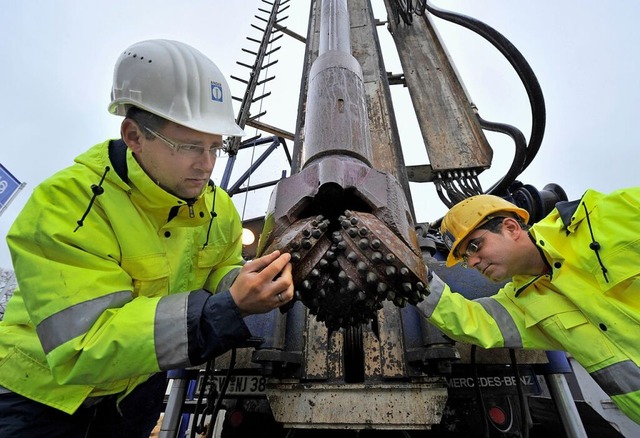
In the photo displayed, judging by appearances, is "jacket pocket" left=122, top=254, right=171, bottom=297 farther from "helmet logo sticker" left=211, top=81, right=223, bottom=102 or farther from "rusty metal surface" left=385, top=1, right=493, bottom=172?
"rusty metal surface" left=385, top=1, right=493, bottom=172

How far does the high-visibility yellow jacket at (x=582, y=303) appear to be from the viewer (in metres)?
1.55

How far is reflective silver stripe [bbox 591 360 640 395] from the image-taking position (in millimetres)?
1538

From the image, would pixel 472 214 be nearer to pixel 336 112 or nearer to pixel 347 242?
pixel 336 112

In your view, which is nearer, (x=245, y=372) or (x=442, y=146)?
(x=245, y=372)

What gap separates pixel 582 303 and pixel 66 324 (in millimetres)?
2224

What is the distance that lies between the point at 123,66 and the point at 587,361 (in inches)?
102

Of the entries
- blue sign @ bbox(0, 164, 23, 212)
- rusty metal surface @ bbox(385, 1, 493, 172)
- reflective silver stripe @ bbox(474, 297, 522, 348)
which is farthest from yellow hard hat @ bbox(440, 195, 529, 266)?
blue sign @ bbox(0, 164, 23, 212)

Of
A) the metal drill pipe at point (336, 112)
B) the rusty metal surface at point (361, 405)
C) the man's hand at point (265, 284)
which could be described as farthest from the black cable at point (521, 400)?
the man's hand at point (265, 284)

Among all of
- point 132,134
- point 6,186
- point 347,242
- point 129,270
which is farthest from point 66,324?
point 6,186

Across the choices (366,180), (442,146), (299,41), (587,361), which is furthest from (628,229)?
(299,41)

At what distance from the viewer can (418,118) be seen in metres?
4.84

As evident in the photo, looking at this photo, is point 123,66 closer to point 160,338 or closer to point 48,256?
point 48,256

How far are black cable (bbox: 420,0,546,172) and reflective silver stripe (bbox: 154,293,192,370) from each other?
490cm

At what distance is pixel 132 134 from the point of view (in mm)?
1401
